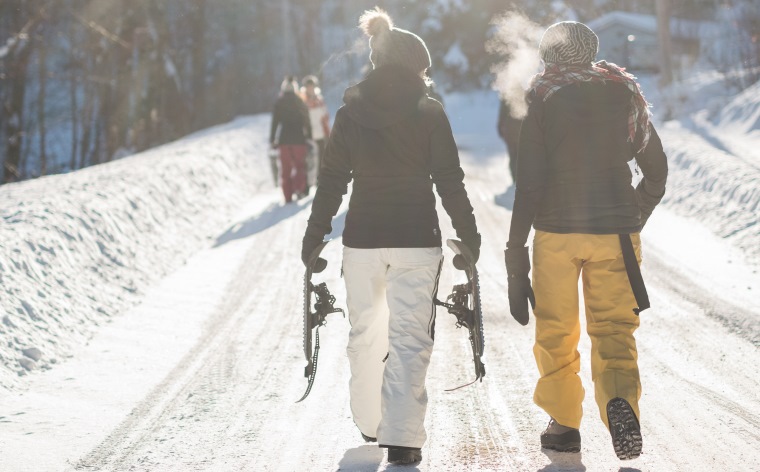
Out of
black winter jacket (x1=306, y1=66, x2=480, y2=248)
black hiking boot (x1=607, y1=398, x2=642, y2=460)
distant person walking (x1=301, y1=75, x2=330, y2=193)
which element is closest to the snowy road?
black hiking boot (x1=607, y1=398, x2=642, y2=460)

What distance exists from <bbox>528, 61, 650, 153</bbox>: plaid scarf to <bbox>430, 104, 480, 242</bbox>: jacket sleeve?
462 millimetres

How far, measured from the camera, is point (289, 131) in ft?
51.1

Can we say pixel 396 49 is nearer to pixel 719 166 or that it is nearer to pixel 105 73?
pixel 719 166

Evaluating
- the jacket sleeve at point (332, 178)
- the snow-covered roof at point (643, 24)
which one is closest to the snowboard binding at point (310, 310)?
the jacket sleeve at point (332, 178)

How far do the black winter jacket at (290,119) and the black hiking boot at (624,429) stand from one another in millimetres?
11338

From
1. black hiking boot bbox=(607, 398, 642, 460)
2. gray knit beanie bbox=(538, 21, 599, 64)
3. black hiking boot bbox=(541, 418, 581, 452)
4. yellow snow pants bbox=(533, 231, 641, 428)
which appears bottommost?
black hiking boot bbox=(541, 418, 581, 452)

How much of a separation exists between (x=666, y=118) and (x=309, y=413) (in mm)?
23185

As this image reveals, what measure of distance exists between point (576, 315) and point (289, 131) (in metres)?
11.1

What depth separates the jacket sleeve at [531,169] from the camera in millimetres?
4785

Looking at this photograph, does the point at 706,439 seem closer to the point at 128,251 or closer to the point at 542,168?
the point at 542,168

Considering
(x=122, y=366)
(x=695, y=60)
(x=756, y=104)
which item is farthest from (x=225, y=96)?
(x=122, y=366)

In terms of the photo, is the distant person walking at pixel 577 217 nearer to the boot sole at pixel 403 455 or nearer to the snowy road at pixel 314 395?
the snowy road at pixel 314 395

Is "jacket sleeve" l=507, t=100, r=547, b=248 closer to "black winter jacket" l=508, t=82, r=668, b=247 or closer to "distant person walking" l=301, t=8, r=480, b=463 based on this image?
"black winter jacket" l=508, t=82, r=668, b=247

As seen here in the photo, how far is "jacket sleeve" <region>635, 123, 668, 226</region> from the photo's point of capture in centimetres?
497
